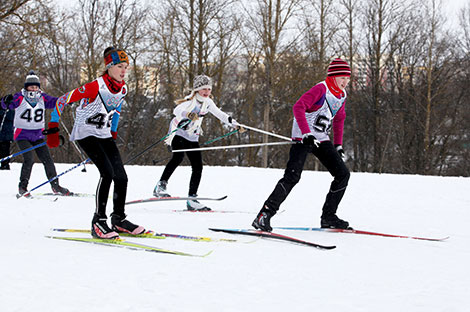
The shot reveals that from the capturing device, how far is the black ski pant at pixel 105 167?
4090 mm

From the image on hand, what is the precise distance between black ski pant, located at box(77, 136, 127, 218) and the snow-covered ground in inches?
14.2

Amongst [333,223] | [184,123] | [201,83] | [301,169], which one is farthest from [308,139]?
[184,123]

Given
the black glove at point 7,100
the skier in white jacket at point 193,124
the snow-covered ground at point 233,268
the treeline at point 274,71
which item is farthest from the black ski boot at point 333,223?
the treeline at point 274,71

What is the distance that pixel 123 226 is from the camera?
423 cm

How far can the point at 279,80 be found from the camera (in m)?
19.3

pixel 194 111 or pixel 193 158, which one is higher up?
pixel 194 111

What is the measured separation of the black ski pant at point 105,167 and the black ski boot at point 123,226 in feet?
0.22

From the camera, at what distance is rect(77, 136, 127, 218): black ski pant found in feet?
13.4

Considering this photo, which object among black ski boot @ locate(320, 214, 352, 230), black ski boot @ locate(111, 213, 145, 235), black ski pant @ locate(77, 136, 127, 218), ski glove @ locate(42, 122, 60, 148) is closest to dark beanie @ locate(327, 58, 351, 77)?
black ski boot @ locate(320, 214, 352, 230)

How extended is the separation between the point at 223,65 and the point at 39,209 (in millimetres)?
16881

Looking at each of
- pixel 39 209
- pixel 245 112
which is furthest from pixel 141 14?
pixel 39 209

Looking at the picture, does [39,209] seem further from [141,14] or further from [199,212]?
[141,14]

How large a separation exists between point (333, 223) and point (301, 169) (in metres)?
0.73

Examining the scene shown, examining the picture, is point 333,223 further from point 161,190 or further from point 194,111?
point 161,190
